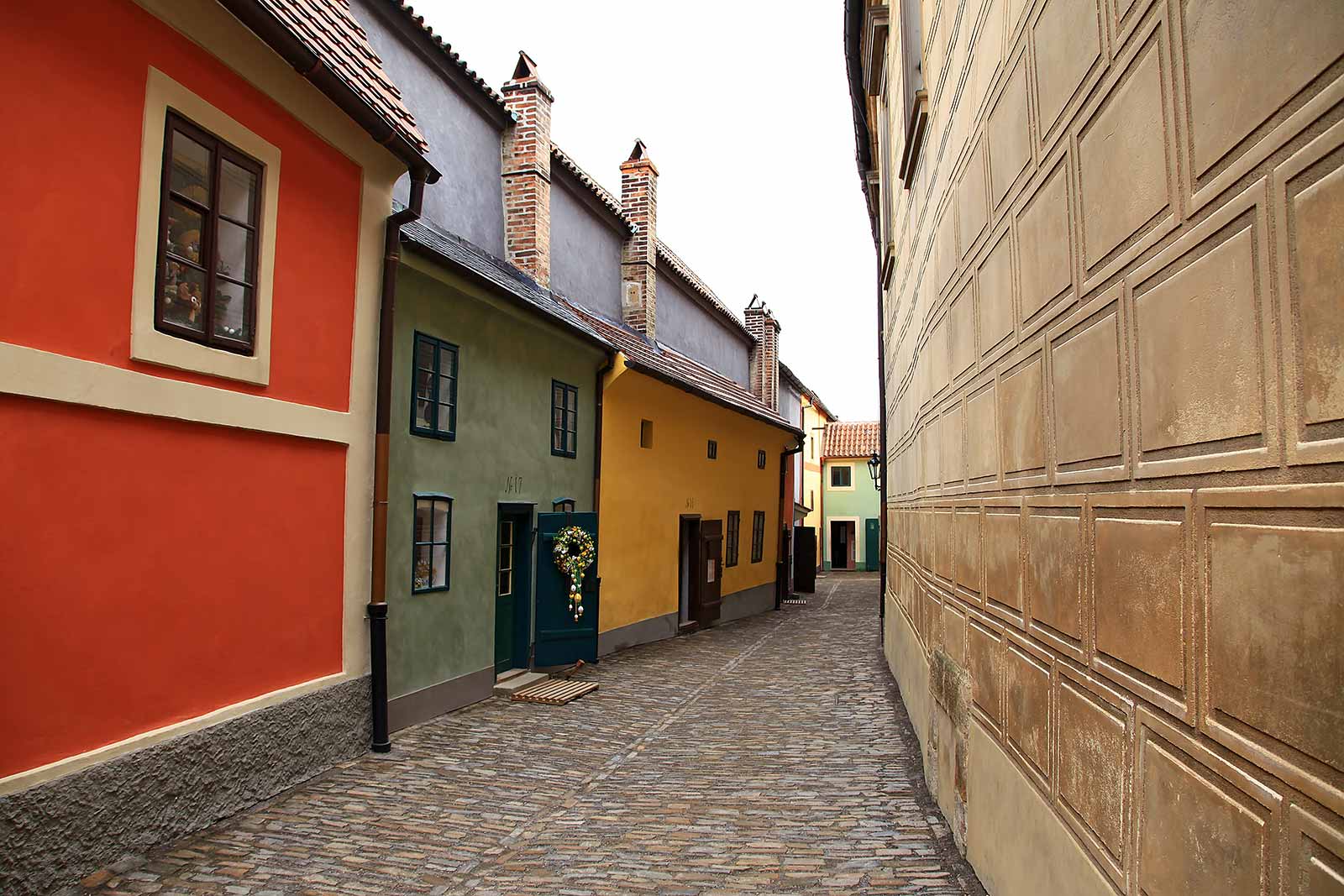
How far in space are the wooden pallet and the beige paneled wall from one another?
266 inches

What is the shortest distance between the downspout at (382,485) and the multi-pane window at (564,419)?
4212mm

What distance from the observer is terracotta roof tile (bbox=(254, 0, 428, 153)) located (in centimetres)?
695

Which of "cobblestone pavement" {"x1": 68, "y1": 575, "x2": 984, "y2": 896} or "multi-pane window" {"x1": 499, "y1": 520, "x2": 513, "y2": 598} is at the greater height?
"multi-pane window" {"x1": 499, "y1": 520, "x2": 513, "y2": 598}

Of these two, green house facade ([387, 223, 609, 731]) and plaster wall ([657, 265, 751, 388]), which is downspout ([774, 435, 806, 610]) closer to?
plaster wall ([657, 265, 751, 388])

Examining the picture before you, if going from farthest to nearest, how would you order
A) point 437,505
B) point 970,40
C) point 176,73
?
1. point 437,505
2. point 176,73
3. point 970,40

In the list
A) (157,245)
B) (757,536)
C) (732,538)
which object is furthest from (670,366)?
(157,245)

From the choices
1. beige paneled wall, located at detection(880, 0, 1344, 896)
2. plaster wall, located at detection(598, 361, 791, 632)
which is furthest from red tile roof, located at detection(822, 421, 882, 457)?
beige paneled wall, located at detection(880, 0, 1344, 896)

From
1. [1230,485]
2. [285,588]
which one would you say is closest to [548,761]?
[285,588]

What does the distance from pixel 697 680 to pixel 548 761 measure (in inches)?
189

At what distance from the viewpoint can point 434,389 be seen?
31.0ft

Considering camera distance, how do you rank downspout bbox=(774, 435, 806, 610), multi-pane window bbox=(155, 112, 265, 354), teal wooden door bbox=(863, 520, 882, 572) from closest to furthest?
multi-pane window bbox=(155, 112, 265, 354) < downspout bbox=(774, 435, 806, 610) < teal wooden door bbox=(863, 520, 882, 572)

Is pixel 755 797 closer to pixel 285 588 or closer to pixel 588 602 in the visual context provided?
pixel 285 588

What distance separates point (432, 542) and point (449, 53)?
8016 millimetres

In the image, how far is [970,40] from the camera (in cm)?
503
